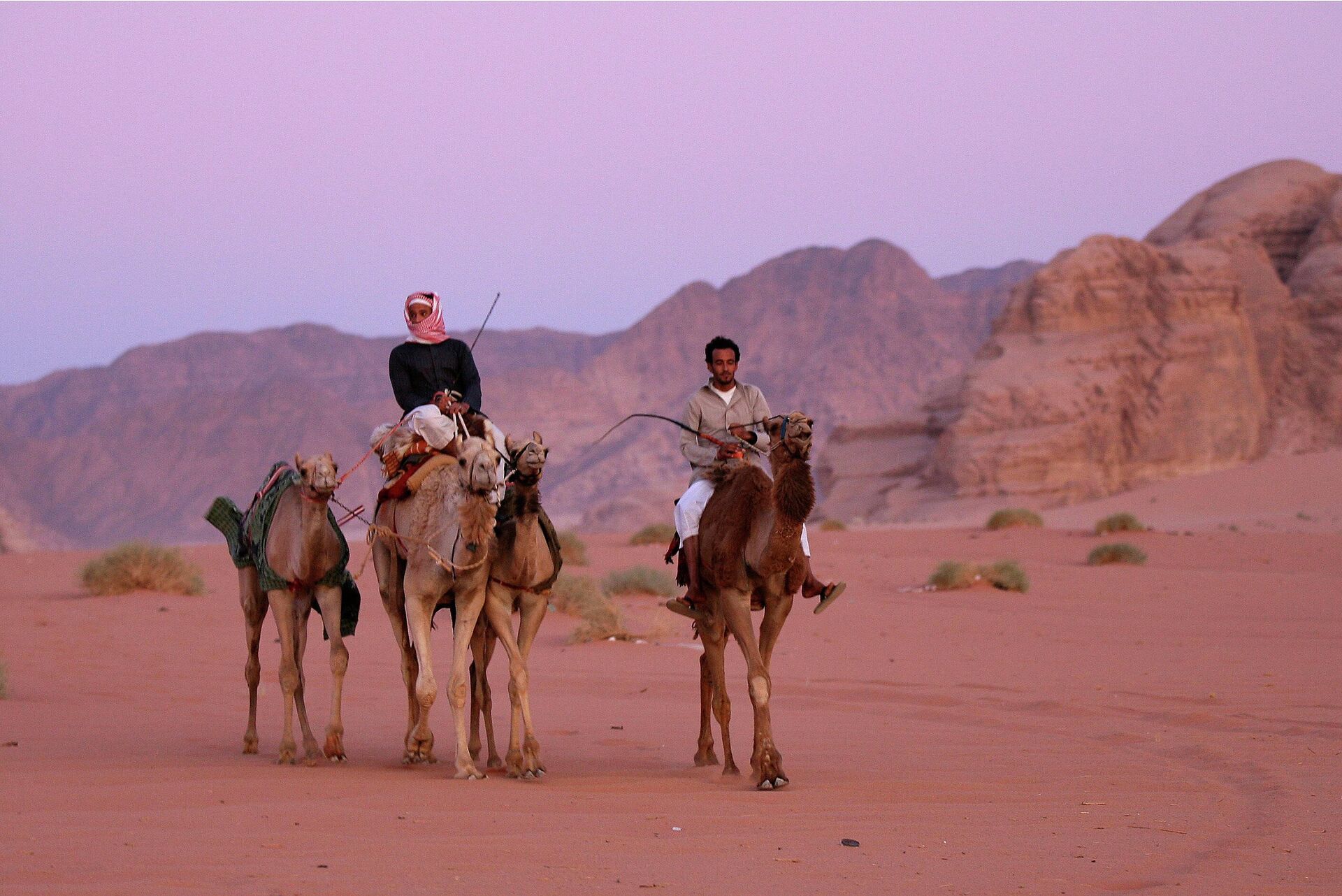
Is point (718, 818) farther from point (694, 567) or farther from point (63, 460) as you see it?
point (63, 460)

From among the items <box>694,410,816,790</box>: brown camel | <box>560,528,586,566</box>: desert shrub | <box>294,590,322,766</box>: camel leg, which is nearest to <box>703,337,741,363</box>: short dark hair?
<box>694,410,816,790</box>: brown camel

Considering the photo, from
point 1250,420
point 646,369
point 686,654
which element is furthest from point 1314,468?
point 646,369

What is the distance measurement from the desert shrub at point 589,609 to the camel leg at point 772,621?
6700 millimetres

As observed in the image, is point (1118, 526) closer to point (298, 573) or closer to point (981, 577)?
point (981, 577)

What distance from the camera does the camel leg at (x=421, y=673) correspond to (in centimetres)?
827

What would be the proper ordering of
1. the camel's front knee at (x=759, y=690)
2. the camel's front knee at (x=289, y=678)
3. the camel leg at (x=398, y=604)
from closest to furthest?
the camel's front knee at (x=759, y=690) → the camel's front knee at (x=289, y=678) → the camel leg at (x=398, y=604)

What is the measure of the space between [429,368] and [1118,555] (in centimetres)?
2024

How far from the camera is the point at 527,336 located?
147 metres

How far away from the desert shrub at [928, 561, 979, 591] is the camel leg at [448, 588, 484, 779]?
1530cm

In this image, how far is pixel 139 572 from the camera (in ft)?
70.0

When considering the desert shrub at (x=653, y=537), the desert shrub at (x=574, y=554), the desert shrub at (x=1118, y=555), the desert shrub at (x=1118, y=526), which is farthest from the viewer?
the desert shrub at (x=653, y=537)

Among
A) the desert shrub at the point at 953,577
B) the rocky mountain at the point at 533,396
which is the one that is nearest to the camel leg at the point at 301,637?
the desert shrub at the point at 953,577

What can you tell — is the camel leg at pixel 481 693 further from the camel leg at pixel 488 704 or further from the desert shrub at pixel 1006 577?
the desert shrub at pixel 1006 577

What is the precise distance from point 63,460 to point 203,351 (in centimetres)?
3389
